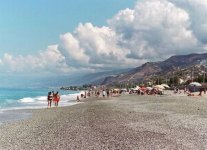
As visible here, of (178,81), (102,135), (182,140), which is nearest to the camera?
(182,140)

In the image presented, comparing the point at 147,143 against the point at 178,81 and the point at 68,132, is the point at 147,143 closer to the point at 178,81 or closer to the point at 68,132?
the point at 68,132

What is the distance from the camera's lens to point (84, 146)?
1702 centimetres

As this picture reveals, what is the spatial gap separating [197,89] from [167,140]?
3724 inches

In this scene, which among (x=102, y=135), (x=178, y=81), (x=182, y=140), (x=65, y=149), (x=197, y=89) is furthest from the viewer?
(x=178, y=81)

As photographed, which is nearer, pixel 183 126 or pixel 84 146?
pixel 84 146

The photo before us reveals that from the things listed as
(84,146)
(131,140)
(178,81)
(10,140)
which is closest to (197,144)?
(131,140)

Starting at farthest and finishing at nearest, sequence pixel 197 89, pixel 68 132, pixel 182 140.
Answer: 1. pixel 197 89
2. pixel 68 132
3. pixel 182 140

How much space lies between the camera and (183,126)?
74.7 ft

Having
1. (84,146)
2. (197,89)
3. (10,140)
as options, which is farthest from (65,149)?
(197,89)

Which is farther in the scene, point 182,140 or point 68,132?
point 68,132

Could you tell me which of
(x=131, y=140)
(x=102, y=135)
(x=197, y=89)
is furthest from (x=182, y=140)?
(x=197, y=89)

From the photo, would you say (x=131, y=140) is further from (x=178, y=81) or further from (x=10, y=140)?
(x=178, y=81)

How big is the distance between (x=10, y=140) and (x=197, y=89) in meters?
94.1

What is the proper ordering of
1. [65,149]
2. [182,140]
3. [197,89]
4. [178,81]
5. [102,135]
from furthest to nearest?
[178,81] → [197,89] → [102,135] → [182,140] → [65,149]
